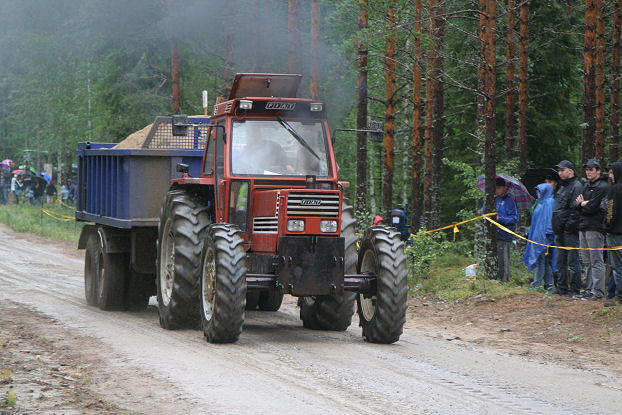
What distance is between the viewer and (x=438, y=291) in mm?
15023

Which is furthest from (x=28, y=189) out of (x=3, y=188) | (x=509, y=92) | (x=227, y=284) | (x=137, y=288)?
(x=227, y=284)

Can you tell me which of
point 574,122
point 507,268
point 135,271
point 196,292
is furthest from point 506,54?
point 196,292

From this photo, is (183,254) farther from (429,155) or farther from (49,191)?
(49,191)

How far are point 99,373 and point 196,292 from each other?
244 centimetres

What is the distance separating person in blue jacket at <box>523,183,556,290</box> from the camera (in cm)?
1442

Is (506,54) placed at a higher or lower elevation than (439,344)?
higher

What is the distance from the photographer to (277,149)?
34.6ft

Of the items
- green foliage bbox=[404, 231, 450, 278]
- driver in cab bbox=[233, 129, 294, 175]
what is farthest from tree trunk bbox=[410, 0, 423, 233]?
driver in cab bbox=[233, 129, 294, 175]

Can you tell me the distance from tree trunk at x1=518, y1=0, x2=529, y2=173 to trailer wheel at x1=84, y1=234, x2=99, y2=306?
12.4 metres

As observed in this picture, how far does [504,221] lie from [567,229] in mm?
2191

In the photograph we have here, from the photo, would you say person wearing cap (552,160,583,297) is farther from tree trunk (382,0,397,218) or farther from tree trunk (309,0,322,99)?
tree trunk (309,0,322,99)

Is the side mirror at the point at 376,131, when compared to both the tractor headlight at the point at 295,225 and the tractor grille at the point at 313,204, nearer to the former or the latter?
the tractor grille at the point at 313,204

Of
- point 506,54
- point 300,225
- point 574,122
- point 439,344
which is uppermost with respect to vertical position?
point 506,54

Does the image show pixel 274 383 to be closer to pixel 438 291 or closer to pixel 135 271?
pixel 135 271
